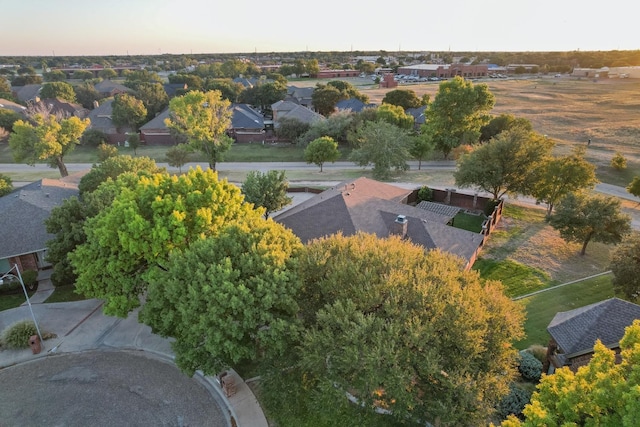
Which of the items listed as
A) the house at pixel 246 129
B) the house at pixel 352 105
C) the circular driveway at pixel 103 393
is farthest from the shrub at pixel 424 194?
the house at pixel 352 105

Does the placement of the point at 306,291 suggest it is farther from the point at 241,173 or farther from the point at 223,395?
the point at 241,173

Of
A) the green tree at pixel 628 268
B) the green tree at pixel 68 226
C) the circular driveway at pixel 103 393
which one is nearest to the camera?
the circular driveway at pixel 103 393

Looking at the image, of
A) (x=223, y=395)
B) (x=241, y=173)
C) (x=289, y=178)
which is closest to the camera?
(x=223, y=395)

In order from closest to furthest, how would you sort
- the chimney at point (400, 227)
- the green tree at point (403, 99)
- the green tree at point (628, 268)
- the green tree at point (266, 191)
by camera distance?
the green tree at point (628, 268) → the chimney at point (400, 227) → the green tree at point (266, 191) → the green tree at point (403, 99)

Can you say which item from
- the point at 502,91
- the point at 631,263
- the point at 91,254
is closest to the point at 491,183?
the point at 631,263

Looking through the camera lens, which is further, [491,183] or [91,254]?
[491,183]

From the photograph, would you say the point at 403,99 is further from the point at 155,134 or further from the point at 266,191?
the point at 266,191

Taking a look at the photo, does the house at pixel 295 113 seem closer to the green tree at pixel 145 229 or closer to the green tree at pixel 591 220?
the green tree at pixel 591 220
